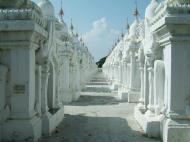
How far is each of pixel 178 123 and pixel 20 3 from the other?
4.86 meters

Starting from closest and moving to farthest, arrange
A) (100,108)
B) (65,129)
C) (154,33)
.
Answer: (154,33) < (65,129) < (100,108)

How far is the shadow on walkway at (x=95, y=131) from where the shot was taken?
29.1ft

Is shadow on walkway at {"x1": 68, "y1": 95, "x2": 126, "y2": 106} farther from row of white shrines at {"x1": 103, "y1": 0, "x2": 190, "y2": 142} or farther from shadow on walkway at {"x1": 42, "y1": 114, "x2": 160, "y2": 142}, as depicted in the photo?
row of white shrines at {"x1": 103, "y1": 0, "x2": 190, "y2": 142}

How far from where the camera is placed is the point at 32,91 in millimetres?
8430

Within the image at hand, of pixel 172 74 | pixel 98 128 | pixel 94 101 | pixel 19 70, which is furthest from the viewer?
pixel 94 101

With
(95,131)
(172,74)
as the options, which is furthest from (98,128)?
(172,74)

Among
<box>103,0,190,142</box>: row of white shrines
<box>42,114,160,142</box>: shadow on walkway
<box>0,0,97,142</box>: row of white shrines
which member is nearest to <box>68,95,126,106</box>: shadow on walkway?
<box>42,114,160,142</box>: shadow on walkway

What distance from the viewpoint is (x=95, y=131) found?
9.90m

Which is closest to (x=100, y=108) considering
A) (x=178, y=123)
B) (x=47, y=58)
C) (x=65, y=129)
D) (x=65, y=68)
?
(x=65, y=68)

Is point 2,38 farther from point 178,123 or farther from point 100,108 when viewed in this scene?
point 100,108

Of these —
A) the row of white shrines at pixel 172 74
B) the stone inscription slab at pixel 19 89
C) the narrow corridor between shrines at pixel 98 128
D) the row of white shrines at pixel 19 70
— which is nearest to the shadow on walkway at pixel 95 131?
the narrow corridor between shrines at pixel 98 128

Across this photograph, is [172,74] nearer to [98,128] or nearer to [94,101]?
[98,128]

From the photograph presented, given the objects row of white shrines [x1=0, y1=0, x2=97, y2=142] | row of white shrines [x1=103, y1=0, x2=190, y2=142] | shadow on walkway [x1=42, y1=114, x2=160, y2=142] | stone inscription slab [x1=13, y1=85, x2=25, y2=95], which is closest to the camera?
row of white shrines [x1=103, y1=0, x2=190, y2=142]

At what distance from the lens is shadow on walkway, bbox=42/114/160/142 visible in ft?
29.1
